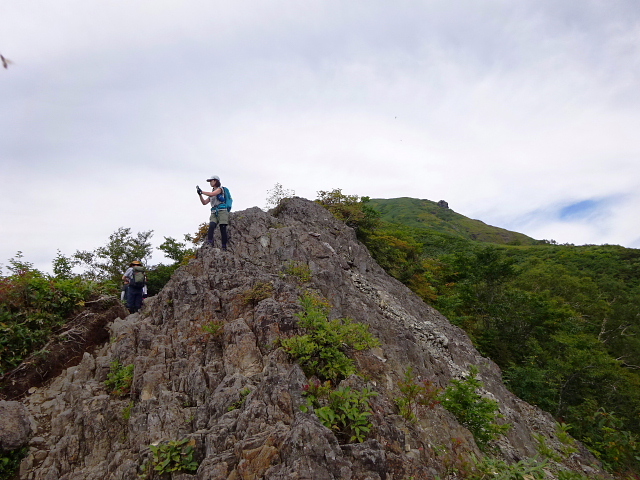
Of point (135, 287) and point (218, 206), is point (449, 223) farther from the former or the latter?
point (135, 287)

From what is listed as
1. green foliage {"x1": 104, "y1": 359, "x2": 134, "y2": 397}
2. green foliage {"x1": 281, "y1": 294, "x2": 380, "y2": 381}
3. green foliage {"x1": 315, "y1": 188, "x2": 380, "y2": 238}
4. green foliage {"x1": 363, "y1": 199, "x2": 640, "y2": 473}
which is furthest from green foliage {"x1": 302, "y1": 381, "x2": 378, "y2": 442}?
green foliage {"x1": 315, "y1": 188, "x2": 380, "y2": 238}

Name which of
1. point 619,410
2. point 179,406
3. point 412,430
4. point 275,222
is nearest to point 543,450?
point 412,430

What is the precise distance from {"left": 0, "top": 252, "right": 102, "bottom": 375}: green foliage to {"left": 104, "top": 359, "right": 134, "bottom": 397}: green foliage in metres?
3.07

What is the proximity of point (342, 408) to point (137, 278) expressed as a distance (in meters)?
9.97

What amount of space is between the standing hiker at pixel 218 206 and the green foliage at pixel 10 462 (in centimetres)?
810

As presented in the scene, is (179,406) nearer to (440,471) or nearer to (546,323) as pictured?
(440,471)

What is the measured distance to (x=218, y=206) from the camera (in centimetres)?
1333

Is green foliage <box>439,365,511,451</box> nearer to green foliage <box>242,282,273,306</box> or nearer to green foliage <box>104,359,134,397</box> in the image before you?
green foliage <box>242,282,273,306</box>

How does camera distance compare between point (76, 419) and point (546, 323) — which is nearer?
point (76, 419)

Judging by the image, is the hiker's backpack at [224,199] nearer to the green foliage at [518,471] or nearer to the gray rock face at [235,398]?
the gray rock face at [235,398]

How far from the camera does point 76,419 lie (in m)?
7.31

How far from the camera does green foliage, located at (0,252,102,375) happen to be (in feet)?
30.9

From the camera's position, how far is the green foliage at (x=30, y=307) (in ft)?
30.9

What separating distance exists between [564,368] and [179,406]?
25.5 meters
